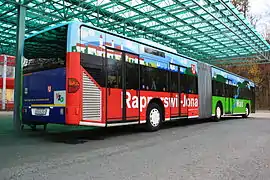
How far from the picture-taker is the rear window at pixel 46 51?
271 inches

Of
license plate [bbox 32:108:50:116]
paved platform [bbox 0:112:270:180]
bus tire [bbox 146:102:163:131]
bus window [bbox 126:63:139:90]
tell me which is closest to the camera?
paved platform [bbox 0:112:270:180]

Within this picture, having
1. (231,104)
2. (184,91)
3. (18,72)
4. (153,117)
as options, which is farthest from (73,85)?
(231,104)

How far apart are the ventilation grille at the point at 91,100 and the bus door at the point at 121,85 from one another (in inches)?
14.3

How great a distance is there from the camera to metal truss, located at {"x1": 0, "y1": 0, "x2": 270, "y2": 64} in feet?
45.0

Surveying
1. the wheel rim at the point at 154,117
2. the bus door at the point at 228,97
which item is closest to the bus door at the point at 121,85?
the wheel rim at the point at 154,117

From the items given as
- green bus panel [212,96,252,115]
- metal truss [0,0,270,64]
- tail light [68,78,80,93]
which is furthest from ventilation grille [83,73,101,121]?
green bus panel [212,96,252,115]

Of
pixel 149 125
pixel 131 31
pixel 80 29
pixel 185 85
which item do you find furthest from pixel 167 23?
pixel 80 29

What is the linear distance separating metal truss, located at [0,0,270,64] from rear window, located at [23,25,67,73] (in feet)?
13.1

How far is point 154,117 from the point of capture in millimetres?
9422

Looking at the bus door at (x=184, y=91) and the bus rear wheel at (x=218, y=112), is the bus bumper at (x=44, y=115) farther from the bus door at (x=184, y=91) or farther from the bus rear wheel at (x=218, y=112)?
the bus rear wheel at (x=218, y=112)

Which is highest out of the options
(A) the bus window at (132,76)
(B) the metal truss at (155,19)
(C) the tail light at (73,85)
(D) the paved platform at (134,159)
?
(B) the metal truss at (155,19)

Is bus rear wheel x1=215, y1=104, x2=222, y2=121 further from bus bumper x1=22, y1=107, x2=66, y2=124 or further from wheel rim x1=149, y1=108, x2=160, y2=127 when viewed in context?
bus bumper x1=22, y1=107, x2=66, y2=124

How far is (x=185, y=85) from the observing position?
445 inches

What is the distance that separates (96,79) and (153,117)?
3.09 metres
